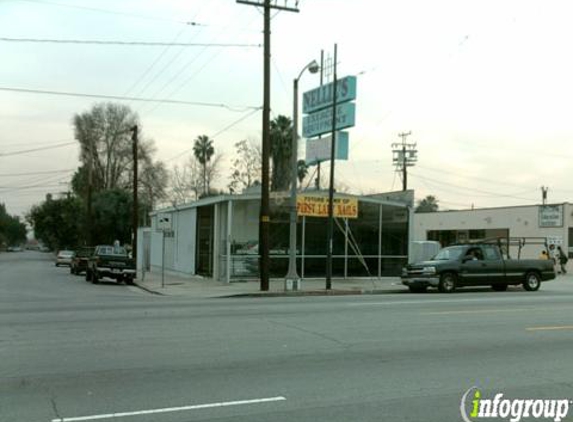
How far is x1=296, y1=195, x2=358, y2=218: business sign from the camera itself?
27266mm

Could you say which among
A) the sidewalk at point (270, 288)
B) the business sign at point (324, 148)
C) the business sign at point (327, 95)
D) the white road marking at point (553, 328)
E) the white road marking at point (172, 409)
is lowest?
the sidewalk at point (270, 288)

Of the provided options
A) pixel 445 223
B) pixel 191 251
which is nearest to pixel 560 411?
pixel 191 251

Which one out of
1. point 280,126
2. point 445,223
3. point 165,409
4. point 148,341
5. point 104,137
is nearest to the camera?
point 165,409

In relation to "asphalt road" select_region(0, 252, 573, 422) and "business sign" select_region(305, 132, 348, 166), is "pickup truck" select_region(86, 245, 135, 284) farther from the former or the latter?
"asphalt road" select_region(0, 252, 573, 422)

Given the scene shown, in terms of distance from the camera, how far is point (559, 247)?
4191 cm

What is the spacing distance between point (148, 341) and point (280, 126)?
2035 inches

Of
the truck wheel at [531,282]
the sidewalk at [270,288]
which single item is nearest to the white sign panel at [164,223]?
the sidewalk at [270,288]

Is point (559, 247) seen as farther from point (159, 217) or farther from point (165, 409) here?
point (165, 409)

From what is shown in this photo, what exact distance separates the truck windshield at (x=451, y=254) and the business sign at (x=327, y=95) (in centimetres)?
770

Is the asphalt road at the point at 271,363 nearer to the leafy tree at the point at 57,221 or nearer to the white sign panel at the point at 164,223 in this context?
the white sign panel at the point at 164,223

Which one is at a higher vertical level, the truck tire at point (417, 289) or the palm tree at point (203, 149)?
the palm tree at point (203, 149)

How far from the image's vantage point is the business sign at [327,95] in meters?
27.7

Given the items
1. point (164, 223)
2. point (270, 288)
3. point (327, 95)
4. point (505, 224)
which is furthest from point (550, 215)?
point (164, 223)

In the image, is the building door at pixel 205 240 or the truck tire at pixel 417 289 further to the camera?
the building door at pixel 205 240
